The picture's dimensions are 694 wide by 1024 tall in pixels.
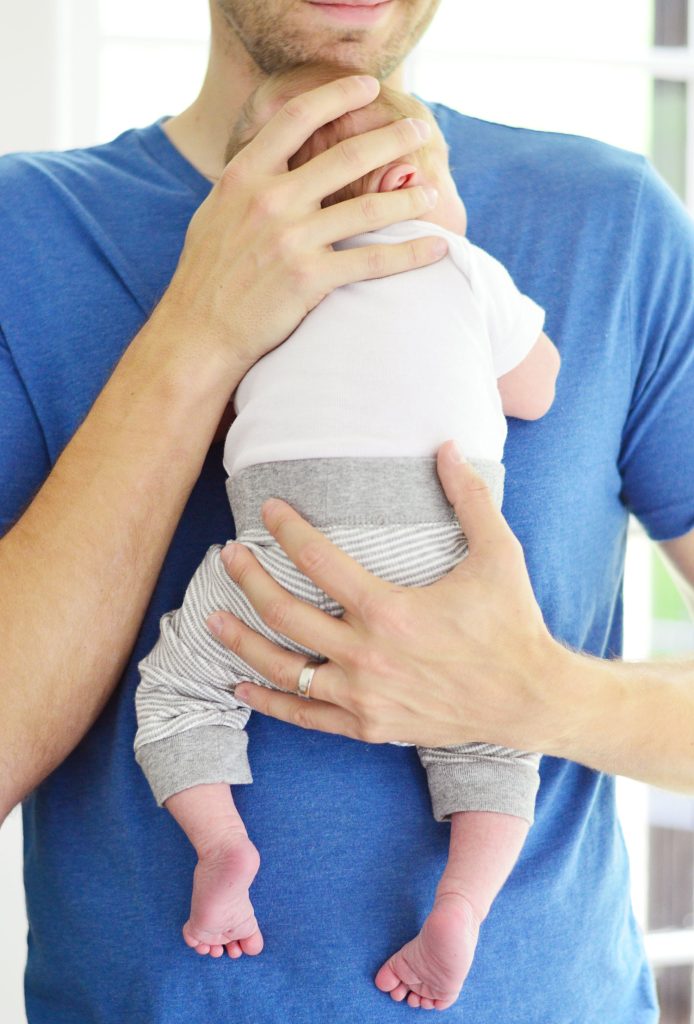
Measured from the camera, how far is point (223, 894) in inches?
35.1

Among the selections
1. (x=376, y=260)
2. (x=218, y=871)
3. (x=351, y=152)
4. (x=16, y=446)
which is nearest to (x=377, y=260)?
Result: (x=376, y=260)

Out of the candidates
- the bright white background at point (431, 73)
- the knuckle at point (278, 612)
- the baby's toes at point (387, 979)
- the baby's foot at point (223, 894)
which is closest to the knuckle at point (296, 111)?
the knuckle at point (278, 612)

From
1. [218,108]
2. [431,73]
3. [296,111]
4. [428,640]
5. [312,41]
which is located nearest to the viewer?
[428,640]

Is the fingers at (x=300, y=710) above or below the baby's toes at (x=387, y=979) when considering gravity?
above

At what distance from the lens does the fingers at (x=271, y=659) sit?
886 millimetres

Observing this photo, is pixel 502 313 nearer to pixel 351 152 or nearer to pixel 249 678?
pixel 351 152

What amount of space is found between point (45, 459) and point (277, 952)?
1.76 feet

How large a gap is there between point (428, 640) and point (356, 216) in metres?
0.39

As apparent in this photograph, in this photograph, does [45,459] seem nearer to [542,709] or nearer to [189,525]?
[189,525]

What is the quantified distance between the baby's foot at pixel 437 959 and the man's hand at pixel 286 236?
0.51 metres

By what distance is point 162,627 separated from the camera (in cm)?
98

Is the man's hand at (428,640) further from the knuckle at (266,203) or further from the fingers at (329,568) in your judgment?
the knuckle at (266,203)

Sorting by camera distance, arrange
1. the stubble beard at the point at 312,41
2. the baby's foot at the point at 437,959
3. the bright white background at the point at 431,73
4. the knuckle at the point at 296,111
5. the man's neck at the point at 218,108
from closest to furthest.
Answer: the baby's foot at the point at 437,959 → the knuckle at the point at 296,111 → the stubble beard at the point at 312,41 → the man's neck at the point at 218,108 → the bright white background at the point at 431,73

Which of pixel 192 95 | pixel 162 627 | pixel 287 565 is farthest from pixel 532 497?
pixel 192 95
